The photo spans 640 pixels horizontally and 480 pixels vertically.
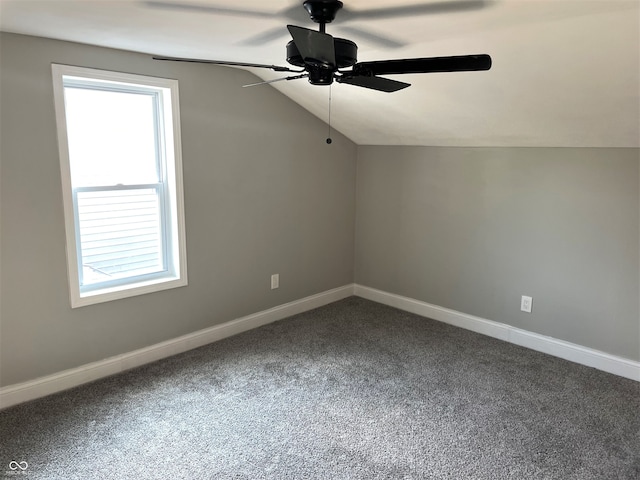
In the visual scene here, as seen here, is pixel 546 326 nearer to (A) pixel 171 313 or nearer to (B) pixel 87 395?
(A) pixel 171 313

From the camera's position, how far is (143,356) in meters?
3.06

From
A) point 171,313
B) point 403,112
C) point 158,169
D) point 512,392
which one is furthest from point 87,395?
point 403,112

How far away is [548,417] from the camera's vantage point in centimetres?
251

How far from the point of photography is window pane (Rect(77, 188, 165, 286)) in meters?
2.81

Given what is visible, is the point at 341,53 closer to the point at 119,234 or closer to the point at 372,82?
the point at 372,82

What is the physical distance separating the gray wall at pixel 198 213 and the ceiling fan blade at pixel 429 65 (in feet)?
5.58

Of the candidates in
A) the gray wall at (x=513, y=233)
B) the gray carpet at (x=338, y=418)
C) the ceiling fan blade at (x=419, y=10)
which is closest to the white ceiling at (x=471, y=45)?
the ceiling fan blade at (x=419, y=10)

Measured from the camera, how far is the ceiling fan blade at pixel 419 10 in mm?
1700

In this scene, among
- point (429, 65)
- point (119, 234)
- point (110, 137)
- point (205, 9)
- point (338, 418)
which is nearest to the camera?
point (429, 65)

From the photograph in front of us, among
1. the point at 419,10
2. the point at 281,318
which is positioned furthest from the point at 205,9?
the point at 281,318

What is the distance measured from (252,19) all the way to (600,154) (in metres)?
2.37

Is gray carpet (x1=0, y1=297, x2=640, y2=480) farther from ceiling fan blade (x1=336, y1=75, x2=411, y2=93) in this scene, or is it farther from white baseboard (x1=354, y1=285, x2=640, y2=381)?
ceiling fan blade (x1=336, y1=75, x2=411, y2=93)

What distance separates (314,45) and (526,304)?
269 cm

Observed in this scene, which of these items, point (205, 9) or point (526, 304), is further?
point (526, 304)
